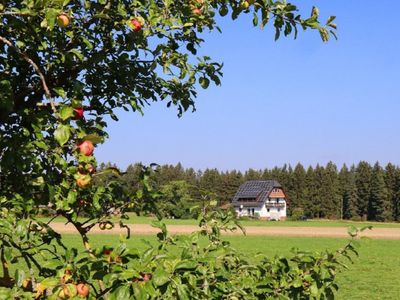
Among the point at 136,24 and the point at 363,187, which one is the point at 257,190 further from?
the point at 136,24

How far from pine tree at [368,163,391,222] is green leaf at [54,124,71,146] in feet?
367

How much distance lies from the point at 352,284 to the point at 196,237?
51.7 feet

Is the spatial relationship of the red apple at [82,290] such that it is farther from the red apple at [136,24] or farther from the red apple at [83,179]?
the red apple at [136,24]

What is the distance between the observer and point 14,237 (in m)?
2.62

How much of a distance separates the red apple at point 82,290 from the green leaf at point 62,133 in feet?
1.94

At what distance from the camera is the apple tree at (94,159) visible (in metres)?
2.09

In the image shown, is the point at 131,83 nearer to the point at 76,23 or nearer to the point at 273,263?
the point at 76,23

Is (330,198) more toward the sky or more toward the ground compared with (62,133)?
more toward the sky

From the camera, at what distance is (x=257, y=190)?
120 meters

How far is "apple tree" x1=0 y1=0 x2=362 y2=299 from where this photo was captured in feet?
6.86

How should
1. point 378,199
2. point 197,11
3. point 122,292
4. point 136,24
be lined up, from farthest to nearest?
point 378,199, point 197,11, point 136,24, point 122,292

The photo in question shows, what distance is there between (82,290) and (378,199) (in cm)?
11349

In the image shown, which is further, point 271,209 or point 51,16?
point 271,209

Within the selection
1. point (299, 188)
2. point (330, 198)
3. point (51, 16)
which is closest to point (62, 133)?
point (51, 16)
